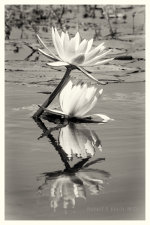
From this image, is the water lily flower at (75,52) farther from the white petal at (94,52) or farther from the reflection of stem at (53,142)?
the reflection of stem at (53,142)

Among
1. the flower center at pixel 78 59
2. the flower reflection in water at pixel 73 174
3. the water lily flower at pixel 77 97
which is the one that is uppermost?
the flower center at pixel 78 59

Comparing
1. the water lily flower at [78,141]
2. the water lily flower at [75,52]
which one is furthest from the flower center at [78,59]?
the water lily flower at [78,141]

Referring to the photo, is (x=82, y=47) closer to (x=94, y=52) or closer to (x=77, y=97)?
(x=94, y=52)

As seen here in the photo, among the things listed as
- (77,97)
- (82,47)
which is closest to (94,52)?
(82,47)

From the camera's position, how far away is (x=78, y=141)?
1759 millimetres

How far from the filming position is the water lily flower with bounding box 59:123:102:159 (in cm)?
168

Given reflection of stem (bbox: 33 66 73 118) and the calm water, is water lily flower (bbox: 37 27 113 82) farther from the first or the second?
the calm water

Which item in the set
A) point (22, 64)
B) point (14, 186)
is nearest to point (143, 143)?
point (14, 186)

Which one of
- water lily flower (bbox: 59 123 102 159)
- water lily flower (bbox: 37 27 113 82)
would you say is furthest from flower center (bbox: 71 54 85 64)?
water lily flower (bbox: 59 123 102 159)

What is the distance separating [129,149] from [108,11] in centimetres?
109

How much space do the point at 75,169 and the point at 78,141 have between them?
20cm

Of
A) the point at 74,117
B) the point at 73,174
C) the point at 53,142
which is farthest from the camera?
the point at 74,117

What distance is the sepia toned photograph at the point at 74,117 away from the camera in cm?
146
